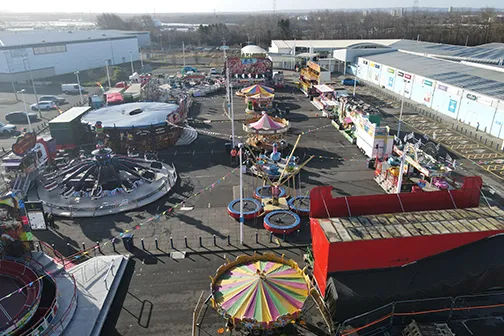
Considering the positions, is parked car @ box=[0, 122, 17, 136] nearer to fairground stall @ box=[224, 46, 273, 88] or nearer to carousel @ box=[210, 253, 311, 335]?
fairground stall @ box=[224, 46, 273, 88]

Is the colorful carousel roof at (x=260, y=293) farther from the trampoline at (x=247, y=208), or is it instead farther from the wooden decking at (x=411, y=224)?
the trampoline at (x=247, y=208)

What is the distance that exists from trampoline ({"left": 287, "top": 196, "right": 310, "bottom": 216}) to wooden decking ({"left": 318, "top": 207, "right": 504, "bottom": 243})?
764cm

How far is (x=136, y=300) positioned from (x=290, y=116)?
126 ft

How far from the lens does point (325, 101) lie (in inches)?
2125

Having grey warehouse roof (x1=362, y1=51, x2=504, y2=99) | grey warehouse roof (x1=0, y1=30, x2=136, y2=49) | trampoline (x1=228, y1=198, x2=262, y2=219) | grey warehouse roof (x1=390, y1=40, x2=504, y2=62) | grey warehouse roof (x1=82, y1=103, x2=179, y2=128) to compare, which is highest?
grey warehouse roof (x1=0, y1=30, x2=136, y2=49)

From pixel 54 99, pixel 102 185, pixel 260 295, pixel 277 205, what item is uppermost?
pixel 260 295

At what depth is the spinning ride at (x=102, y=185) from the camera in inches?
1061

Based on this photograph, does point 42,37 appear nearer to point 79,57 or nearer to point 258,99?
point 79,57

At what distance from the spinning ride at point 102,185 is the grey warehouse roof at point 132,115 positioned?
620 centimetres

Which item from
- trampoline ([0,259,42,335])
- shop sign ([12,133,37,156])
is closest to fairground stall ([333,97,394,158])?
trampoline ([0,259,42,335])

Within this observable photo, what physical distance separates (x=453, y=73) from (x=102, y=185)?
170ft

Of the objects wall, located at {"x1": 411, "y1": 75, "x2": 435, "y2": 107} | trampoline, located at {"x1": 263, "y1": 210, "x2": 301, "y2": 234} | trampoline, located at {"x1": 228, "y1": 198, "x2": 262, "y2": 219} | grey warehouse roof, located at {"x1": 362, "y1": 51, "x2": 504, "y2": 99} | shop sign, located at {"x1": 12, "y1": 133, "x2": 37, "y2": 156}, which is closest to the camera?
trampoline, located at {"x1": 263, "y1": 210, "x2": 301, "y2": 234}

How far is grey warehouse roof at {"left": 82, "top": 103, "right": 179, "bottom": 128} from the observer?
37125 mm

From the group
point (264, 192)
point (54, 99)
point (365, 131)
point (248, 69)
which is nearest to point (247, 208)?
point (264, 192)
